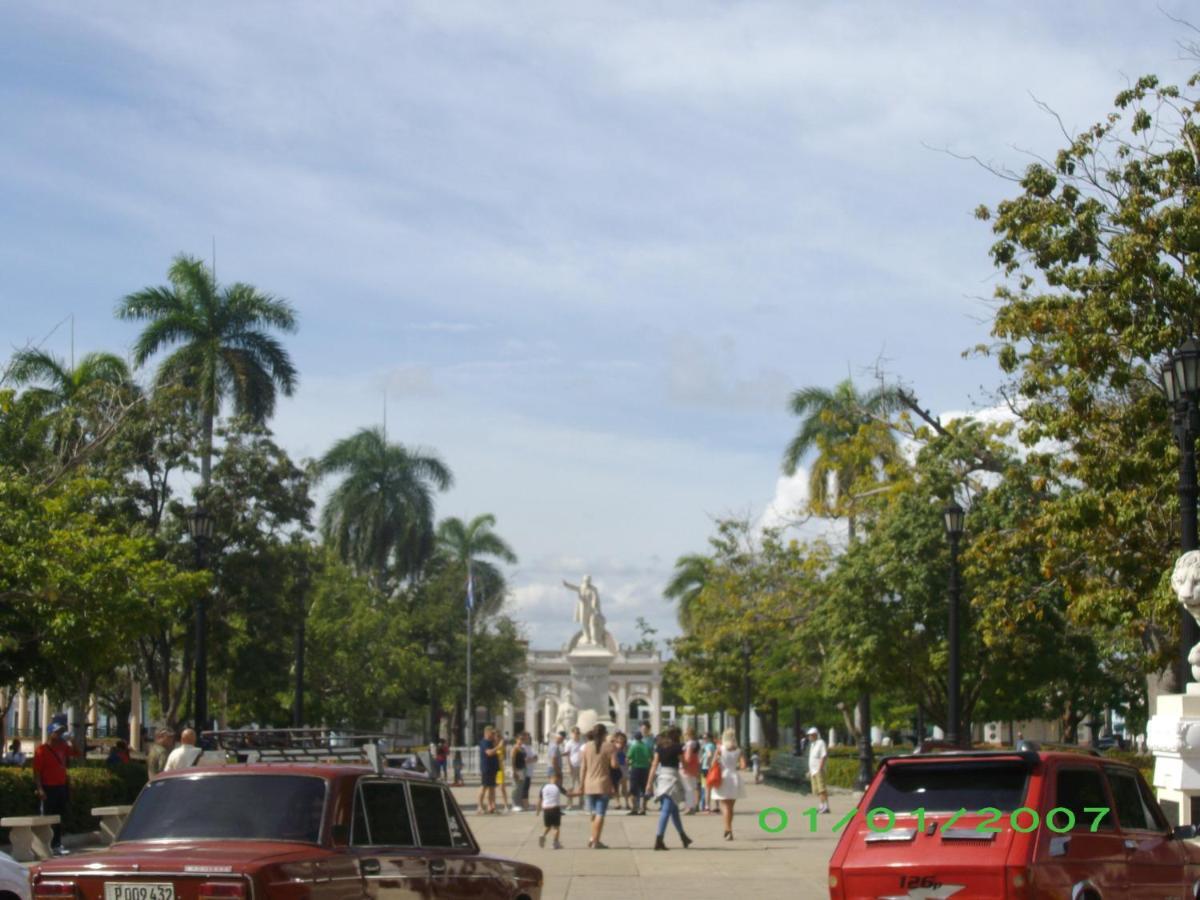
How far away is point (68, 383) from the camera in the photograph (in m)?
42.1

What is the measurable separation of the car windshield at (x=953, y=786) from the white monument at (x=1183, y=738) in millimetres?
5237

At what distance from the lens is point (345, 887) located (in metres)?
9.03

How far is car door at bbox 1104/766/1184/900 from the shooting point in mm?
10539

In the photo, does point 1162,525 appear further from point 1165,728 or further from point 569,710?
point 569,710

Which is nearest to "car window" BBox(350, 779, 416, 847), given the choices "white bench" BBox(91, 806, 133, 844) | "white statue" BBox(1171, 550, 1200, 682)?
"white statue" BBox(1171, 550, 1200, 682)

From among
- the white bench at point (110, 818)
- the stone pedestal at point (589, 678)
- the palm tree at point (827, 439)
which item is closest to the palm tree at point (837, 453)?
the palm tree at point (827, 439)

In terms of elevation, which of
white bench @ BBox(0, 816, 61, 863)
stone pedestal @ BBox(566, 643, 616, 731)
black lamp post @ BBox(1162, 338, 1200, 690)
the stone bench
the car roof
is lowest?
the stone bench

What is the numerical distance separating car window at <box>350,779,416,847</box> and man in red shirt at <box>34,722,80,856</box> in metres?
12.1

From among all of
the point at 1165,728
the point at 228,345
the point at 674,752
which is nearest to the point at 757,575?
the point at 228,345

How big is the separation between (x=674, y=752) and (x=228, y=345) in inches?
1064

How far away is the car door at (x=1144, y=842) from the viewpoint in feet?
34.6

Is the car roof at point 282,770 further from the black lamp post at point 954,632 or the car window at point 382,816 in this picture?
the black lamp post at point 954,632

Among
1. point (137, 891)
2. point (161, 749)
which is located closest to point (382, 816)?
point (137, 891)
